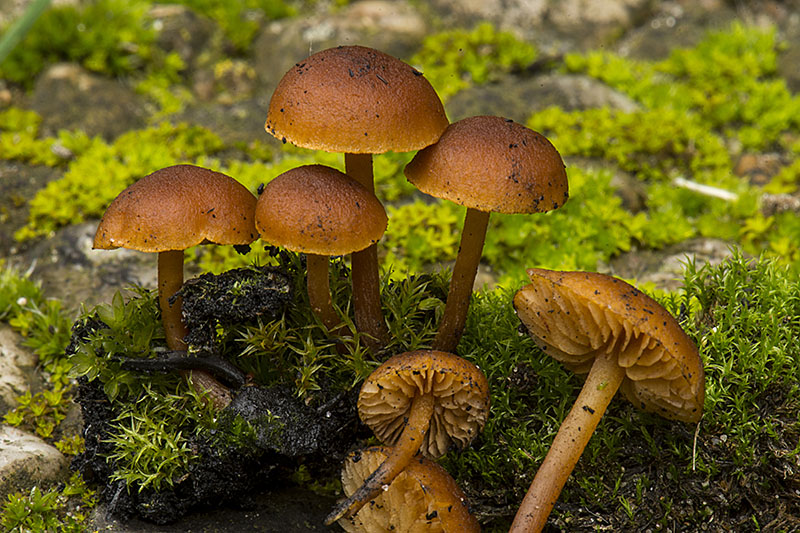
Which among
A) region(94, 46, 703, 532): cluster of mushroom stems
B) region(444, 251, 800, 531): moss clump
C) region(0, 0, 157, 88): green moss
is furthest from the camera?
region(0, 0, 157, 88): green moss

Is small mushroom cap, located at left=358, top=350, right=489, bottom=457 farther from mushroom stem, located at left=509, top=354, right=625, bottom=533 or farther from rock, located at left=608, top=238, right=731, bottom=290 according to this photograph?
rock, located at left=608, top=238, right=731, bottom=290

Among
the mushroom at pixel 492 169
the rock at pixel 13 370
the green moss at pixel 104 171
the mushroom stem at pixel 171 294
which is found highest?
the mushroom at pixel 492 169

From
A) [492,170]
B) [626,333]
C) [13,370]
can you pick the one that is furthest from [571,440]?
[13,370]

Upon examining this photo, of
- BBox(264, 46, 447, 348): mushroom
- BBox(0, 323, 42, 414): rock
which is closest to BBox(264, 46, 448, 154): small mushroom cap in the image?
BBox(264, 46, 447, 348): mushroom

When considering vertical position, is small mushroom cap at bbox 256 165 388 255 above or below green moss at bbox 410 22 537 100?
above

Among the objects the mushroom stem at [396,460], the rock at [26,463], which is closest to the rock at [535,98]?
the mushroom stem at [396,460]

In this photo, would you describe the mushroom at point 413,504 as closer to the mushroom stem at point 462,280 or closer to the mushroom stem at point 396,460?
the mushroom stem at point 396,460
